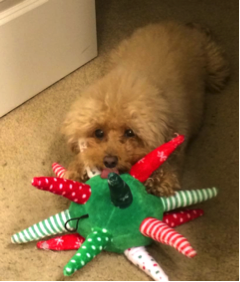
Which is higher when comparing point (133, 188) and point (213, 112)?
point (213, 112)

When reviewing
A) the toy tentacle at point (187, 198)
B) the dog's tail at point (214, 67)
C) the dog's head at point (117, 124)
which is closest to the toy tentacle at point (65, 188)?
the dog's head at point (117, 124)

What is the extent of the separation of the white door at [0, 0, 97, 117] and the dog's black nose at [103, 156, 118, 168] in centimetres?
58

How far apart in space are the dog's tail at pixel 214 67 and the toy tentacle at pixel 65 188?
0.79 meters

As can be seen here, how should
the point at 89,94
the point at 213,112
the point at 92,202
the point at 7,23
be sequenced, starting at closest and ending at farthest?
1. the point at 92,202
2. the point at 89,94
3. the point at 7,23
4. the point at 213,112

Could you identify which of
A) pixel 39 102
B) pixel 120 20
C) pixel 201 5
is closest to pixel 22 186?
pixel 39 102

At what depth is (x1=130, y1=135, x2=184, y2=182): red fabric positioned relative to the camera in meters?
1.02

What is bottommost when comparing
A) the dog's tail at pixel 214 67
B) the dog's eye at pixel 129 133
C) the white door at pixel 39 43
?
the dog's eye at pixel 129 133

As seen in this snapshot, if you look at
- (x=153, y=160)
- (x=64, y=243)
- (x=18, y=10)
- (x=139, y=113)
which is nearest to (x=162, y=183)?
(x=153, y=160)

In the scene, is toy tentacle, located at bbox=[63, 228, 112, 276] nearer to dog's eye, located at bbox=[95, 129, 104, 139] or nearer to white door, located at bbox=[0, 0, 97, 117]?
dog's eye, located at bbox=[95, 129, 104, 139]

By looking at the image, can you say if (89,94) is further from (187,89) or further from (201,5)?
(201,5)

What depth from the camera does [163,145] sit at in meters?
1.03

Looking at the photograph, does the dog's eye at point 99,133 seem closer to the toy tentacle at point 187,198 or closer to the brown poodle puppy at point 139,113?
the brown poodle puppy at point 139,113

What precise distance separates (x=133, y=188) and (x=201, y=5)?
129 cm

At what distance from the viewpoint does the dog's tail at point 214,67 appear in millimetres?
1558
